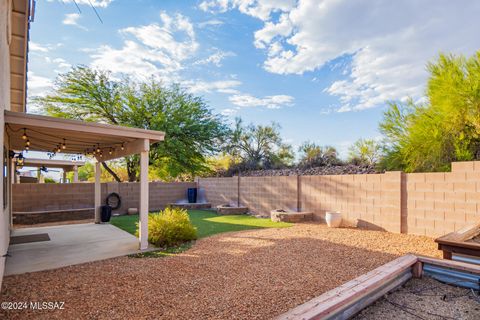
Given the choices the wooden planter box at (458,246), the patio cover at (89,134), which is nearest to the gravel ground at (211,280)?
the wooden planter box at (458,246)

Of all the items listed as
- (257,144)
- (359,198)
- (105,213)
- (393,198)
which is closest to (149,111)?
(105,213)

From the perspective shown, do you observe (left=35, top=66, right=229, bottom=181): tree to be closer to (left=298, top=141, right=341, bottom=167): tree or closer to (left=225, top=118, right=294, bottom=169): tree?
(left=225, top=118, right=294, bottom=169): tree

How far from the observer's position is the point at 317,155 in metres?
15.1

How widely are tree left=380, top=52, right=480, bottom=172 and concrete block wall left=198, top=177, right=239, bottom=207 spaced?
6757 mm

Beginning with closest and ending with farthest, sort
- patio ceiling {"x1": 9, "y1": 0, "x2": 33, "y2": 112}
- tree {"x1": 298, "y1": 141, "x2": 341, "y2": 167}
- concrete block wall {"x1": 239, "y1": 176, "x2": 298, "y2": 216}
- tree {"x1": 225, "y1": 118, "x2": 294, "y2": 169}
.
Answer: patio ceiling {"x1": 9, "y1": 0, "x2": 33, "y2": 112}
concrete block wall {"x1": 239, "y1": 176, "x2": 298, "y2": 216}
tree {"x1": 298, "y1": 141, "x2": 341, "y2": 167}
tree {"x1": 225, "y1": 118, "x2": 294, "y2": 169}

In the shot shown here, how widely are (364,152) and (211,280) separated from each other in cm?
1129

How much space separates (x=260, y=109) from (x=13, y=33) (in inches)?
565

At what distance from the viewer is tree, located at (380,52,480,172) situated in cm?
673

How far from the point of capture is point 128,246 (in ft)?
19.0

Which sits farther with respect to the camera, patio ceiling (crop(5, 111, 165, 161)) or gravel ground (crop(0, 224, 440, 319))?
patio ceiling (crop(5, 111, 165, 161))

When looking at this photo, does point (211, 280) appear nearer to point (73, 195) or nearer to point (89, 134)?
point (89, 134)

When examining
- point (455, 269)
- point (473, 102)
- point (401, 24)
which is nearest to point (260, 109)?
point (401, 24)

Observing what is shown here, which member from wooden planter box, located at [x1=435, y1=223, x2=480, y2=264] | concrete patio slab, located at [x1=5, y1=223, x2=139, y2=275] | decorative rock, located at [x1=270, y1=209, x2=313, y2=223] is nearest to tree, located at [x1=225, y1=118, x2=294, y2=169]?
decorative rock, located at [x1=270, y1=209, x2=313, y2=223]

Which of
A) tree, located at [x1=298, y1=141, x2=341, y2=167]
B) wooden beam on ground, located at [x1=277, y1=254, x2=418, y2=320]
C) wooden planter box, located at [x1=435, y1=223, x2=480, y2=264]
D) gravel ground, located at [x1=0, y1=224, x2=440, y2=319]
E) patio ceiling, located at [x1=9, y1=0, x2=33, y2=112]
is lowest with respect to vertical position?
gravel ground, located at [x1=0, y1=224, x2=440, y2=319]
